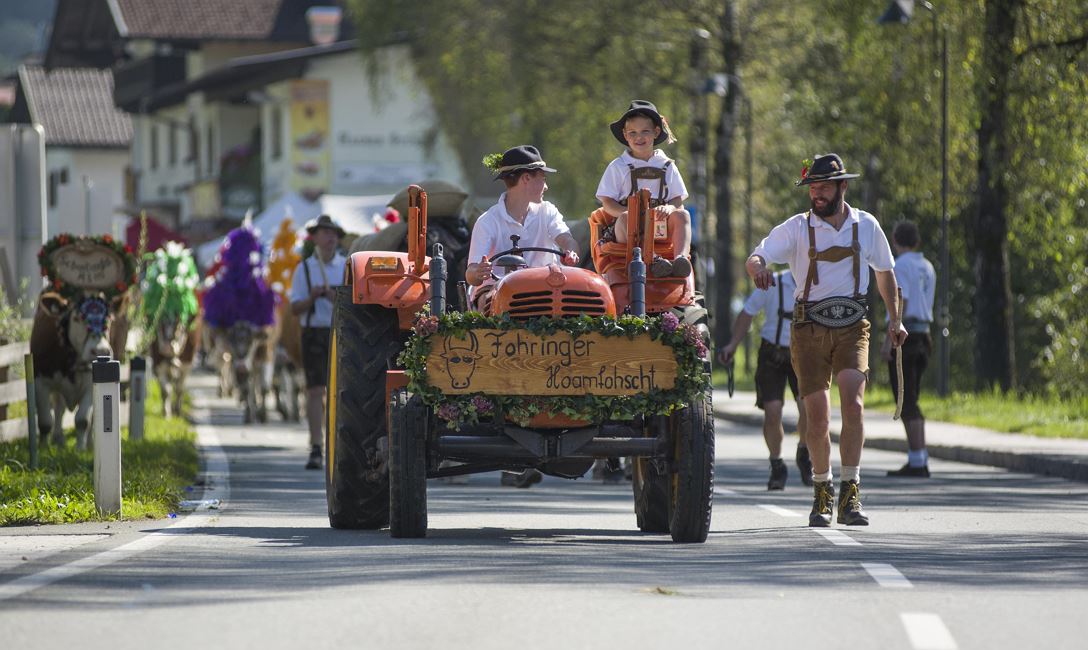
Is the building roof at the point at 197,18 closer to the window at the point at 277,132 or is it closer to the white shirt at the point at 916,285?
the window at the point at 277,132

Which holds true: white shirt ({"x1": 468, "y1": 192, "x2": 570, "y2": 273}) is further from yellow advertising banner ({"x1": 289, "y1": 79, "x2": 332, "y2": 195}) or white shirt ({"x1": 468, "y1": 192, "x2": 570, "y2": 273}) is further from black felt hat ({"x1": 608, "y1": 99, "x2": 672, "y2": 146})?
yellow advertising banner ({"x1": 289, "y1": 79, "x2": 332, "y2": 195})

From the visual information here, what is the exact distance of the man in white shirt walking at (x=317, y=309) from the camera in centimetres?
1984

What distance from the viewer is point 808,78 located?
40219 millimetres

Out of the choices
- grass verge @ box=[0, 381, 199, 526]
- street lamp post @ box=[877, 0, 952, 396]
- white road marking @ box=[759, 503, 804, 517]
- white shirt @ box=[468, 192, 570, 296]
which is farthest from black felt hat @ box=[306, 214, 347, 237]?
street lamp post @ box=[877, 0, 952, 396]

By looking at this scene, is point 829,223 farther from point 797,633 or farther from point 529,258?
point 797,633

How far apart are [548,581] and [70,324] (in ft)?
34.7

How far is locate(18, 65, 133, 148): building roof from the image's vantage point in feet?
308

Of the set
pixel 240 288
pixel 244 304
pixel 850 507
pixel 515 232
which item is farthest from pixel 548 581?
pixel 240 288

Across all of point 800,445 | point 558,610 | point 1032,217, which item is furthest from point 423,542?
point 1032,217

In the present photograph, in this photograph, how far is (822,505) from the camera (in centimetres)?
1380

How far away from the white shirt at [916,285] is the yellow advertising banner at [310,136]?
46.6 m

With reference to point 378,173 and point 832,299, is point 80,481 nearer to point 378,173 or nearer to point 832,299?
point 832,299

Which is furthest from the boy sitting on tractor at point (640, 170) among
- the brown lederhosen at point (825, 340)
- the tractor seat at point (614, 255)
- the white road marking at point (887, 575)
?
the white road marking at point (887, 575)

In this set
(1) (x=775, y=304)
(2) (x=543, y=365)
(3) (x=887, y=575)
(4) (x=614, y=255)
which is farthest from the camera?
(1) (x=775, y=304)
